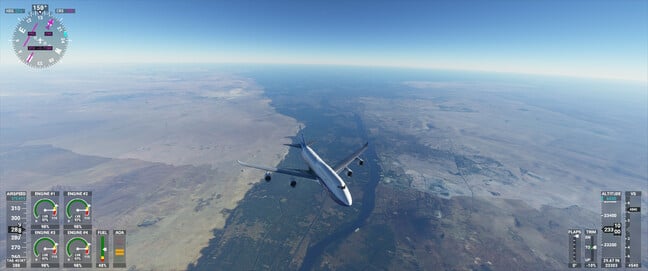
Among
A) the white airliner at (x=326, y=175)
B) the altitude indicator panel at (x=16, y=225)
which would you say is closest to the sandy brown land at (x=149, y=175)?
the altitude indicator panel at (x=16, y=225)

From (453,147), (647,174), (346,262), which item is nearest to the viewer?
(346,262)

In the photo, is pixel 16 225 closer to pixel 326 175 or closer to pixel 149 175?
pixel 326 175

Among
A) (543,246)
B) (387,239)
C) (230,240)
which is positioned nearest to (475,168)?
(543,246)

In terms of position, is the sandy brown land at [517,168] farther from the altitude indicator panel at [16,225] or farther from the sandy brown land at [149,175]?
the altitude indicator panel at [16,225]

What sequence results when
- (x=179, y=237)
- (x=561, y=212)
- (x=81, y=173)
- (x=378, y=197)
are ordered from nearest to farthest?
(x=179, y=237) < (x=561, y=212) < (x=378, y=197) < (x=81, y=173)

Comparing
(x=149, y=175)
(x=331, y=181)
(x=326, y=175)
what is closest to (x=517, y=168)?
(x=326, y=175)

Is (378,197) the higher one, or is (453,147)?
(453,147)

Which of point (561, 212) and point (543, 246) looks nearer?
point (543, 246)

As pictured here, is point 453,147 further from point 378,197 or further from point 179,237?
point 179,237
